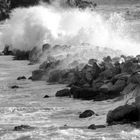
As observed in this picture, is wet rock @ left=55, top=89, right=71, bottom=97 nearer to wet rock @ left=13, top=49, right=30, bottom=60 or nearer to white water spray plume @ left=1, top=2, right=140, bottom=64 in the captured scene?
white water spray plume @ left=1, top=2, right=140, bottom=64

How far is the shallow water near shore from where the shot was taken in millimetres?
14945

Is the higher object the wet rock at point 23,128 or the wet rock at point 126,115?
the wet rock at point 126,115

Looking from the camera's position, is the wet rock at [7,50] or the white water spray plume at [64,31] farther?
the wet rock at [7,50]

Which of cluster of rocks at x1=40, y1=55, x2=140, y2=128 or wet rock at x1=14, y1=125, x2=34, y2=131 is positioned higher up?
cluster of rocks at x1=40, y1=55, x2=140, y2=128

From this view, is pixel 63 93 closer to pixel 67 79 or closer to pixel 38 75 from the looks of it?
pixel 67 79

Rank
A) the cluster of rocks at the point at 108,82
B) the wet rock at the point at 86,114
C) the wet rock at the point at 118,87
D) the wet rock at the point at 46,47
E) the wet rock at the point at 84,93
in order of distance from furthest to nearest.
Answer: the wet rock at the point at 46,47 → the wet rock at the point at 84,93 → the wet rock at the point at 118,87 → the cluster of rocks at the point at 108,82 → the wet rock at the point at 86,114

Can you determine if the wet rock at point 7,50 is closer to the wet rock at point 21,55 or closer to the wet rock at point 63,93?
the wet rock at point 21,55

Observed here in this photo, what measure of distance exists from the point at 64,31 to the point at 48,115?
18369 millimetres

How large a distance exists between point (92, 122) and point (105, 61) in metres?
7.61

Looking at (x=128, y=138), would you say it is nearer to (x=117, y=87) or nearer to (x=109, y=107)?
(x=109, y=107)

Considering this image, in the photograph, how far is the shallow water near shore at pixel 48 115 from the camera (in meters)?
Answer: 14.9

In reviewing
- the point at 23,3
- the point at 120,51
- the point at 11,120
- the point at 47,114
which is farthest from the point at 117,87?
the point at 23,3

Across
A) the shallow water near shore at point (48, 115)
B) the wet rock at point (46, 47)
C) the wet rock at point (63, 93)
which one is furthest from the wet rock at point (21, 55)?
the wet rock at point (63, 93)

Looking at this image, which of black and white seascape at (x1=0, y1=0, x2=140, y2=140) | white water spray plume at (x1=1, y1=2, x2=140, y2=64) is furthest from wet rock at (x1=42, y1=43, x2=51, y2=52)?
white water spray plume at (x1=1, y1=2, x2=140, y2=64)
